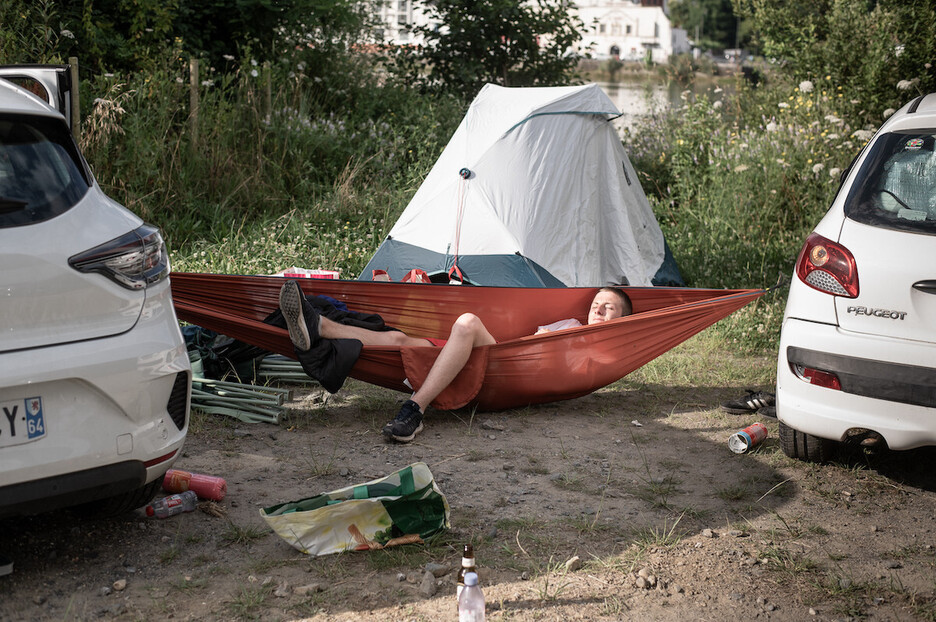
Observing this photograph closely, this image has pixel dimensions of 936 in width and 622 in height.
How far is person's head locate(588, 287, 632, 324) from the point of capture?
4168 millimetres

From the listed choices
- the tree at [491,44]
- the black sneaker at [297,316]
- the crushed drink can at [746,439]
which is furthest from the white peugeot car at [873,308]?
the tree at [491,44]

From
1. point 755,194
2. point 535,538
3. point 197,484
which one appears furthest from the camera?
point 755,194

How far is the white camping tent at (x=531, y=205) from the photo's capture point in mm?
5684

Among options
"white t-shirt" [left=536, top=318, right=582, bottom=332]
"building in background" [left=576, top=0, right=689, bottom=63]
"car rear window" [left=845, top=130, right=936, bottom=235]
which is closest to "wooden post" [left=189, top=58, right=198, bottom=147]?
"white t-shirt" [left=536, top=318, right=582, bottom=332]

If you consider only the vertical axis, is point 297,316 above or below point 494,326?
above

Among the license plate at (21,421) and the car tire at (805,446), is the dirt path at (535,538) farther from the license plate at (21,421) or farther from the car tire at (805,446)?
the license plate at (21,421)

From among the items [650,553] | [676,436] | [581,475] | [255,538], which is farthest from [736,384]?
[255,538]

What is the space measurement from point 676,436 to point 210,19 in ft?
23.1

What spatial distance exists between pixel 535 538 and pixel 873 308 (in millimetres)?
1394

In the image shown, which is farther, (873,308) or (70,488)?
(873,308)

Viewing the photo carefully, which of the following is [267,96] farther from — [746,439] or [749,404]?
[746,439]

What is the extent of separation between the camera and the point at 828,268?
3.13m

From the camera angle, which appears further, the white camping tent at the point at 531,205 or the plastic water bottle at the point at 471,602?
the white camping tent at the point at 531,205

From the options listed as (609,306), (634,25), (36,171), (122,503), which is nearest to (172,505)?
(122,503)
